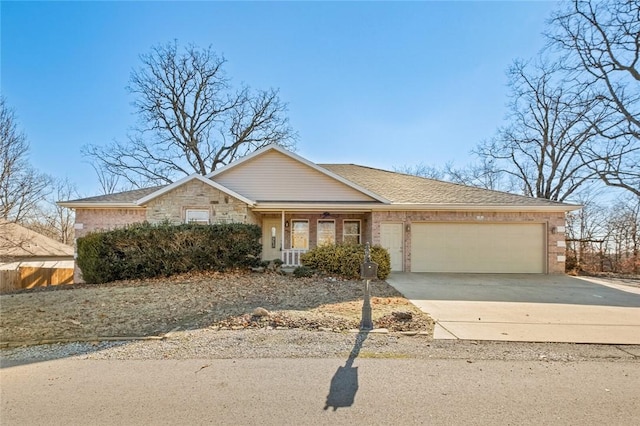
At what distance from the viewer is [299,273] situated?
11.0 metres

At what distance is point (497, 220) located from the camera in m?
13.4

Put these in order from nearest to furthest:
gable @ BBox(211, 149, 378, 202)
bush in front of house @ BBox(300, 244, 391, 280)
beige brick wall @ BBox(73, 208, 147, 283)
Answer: bush in front of house @ BBox(300, 244, 391, 280) → beige brick wall @ BBox(73, 208, 147, 283) → gable @ BBox(211, 149, 378, 202)

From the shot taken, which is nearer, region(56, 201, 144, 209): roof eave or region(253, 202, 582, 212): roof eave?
region(253, 202, 582, 212): roof eave

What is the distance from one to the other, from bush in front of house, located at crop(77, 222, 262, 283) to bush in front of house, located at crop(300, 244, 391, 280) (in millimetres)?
2669

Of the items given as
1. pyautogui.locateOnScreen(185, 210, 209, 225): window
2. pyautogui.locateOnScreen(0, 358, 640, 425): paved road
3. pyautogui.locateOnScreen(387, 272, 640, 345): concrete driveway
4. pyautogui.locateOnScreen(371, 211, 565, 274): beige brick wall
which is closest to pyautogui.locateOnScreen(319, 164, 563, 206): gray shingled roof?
pyautogui.locateOnScreen(371, 211, 565, 274): beige brick wall

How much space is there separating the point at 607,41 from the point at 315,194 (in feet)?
60.3

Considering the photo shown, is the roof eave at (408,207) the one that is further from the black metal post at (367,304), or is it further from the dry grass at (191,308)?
the black metal post at (367,304)

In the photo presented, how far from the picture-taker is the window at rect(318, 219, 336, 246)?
49.9 feet

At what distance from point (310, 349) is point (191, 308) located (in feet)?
11.4

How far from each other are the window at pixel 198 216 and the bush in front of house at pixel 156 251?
179cm

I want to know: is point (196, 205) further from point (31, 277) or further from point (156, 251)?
point (31, 277)

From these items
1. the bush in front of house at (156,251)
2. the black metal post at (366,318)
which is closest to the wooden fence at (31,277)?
the bush in front of house at (156,251)

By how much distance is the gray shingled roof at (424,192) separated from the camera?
44.6ft

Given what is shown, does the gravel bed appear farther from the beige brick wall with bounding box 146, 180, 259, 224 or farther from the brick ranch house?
the brick ranch house
